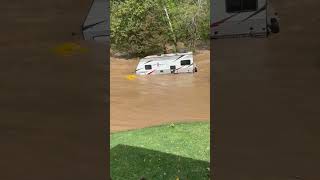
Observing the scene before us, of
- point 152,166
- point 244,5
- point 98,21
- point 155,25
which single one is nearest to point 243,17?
point 244,5

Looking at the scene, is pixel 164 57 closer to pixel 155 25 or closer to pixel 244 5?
pixel 155 25

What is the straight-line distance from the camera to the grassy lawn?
3.42 m

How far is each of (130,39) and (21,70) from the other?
11.8 m

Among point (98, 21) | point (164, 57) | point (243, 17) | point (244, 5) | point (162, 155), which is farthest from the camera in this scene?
point (164, 57)

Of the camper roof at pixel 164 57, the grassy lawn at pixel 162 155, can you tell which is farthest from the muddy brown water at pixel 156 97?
the grassy lawn at pixel 162 155

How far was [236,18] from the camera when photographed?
4.80 metres

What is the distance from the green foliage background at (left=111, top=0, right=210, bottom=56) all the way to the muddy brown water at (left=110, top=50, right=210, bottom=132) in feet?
1.98

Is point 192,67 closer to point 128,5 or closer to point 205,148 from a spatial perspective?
point 128,5

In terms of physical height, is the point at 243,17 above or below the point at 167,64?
above

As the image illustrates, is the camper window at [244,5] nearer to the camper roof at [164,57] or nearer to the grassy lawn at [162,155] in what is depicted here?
the grassy lawn at [162,155]

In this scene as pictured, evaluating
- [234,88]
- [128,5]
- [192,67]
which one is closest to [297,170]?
[234,88]

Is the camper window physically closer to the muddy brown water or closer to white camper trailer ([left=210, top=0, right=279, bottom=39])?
white camper trailer ([left=210, top=0, right=279, bottom=39])

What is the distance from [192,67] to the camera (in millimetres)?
13703

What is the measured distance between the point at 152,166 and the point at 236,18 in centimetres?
185
